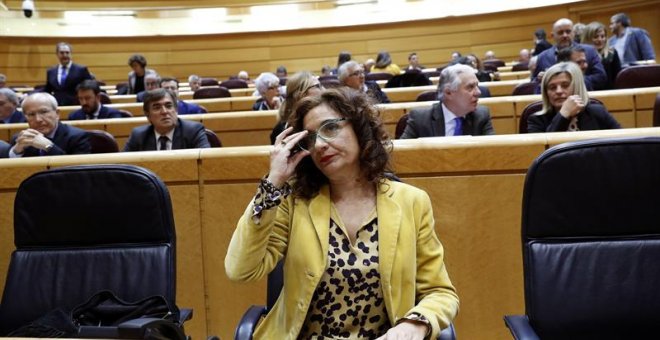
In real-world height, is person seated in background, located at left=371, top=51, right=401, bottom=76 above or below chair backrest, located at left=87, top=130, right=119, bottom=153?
above

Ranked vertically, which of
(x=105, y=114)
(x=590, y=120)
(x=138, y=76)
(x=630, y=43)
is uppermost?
(x=138, y=76)

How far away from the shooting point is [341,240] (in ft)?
5.51

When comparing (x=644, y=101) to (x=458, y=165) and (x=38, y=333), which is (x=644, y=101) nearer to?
(x=458, y=165)

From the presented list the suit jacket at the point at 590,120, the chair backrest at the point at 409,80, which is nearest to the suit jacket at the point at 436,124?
the suit jacket at the point at 590,120

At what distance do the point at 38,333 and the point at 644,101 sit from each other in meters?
3.78

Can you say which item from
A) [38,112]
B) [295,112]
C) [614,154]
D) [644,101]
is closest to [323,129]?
[295,112]

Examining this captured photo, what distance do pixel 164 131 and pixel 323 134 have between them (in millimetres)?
2515

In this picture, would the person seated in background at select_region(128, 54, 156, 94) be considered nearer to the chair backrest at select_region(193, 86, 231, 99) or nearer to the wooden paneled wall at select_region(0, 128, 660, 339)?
the chair backrest at select_region(193, 86, 231, 99)

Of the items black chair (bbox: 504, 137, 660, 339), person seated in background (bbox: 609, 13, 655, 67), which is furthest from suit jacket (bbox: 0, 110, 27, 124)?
person seated in background (bbox: 609, 13, 655, 67)

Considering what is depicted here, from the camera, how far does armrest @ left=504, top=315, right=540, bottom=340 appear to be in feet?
Result: 5.03

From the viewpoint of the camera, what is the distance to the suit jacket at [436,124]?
3.61 m

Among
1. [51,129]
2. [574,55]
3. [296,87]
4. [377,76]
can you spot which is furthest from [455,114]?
[377,76]

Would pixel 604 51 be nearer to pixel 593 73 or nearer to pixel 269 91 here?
pixel 593 73

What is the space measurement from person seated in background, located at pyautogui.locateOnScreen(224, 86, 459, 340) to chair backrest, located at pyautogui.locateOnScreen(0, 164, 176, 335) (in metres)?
0.40
